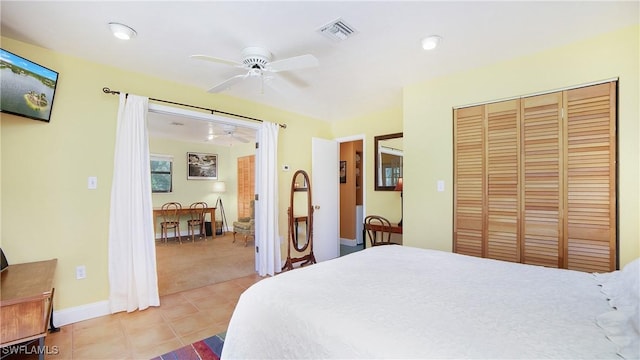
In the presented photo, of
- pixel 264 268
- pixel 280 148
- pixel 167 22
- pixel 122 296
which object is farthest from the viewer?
pixel 280 148

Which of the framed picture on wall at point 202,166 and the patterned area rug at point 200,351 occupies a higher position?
the framed picture on wall at point 202,166

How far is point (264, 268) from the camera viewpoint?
3.67 m

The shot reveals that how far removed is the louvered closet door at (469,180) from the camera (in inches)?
105

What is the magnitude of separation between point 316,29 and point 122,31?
138 cm

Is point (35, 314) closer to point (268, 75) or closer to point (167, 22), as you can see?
point (167, 22)

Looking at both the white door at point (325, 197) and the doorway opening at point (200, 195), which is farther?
the white door at point (325, 197)

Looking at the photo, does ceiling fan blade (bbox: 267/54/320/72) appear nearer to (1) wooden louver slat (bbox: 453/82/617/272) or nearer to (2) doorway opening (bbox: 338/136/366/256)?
(1) wooden louver slat (bbox: 453/82/617/272)

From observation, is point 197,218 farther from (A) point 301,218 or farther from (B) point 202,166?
(A) point 301,218

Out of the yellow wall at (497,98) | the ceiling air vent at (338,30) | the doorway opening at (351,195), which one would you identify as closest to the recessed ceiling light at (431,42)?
the ceiling air vent at (338,30)

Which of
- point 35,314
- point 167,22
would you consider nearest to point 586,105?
point 167,22

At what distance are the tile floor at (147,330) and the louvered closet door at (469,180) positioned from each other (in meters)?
2.36

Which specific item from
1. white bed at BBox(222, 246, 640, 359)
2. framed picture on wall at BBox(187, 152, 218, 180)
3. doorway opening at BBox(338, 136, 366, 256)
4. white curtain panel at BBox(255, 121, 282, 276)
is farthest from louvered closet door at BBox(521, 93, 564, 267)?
framed picture on wall at BBox(187, 152, 218, 180)

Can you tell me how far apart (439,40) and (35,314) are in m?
3.15

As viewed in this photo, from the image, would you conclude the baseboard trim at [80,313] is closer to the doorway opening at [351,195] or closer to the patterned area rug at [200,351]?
the patterned area rug at [200,351]
